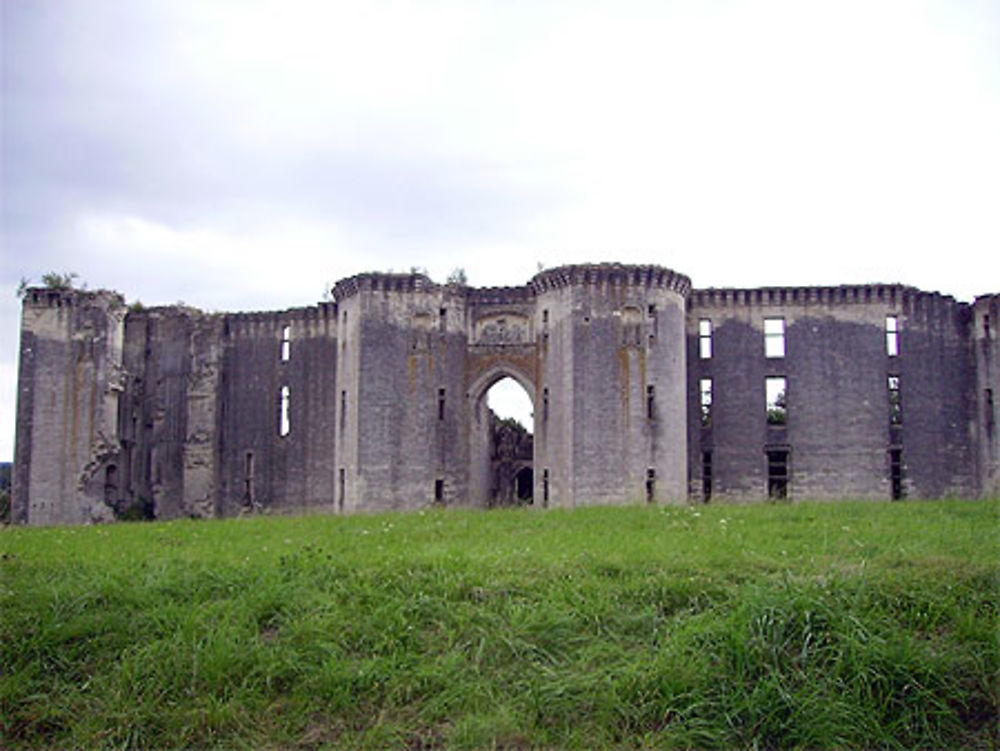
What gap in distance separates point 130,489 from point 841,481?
2499 centimetres

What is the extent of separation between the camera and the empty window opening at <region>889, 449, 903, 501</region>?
107 ft

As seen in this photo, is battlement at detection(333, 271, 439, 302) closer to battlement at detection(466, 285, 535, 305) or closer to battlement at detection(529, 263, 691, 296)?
battlement at detection(466, 285, 535, 305)

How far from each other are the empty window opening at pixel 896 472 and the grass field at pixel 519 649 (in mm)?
20102

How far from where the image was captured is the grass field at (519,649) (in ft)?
30.0

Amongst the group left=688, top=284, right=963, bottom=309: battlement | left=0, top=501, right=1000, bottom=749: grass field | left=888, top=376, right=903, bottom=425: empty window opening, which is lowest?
left=0, top=501, right=1000, bottom=749: grass field

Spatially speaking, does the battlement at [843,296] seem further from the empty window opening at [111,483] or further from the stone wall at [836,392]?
the empty window opening at [111,483]

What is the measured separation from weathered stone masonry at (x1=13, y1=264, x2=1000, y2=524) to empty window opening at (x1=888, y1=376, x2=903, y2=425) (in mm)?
A: 82

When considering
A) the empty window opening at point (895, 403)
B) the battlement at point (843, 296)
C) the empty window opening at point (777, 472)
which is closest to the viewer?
the empty window opening at point (895, 403)

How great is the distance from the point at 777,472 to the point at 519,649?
2508 centimetres

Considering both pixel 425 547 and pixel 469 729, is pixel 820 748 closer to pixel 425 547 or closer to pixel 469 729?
pixel 469 729

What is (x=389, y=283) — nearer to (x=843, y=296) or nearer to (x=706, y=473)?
(x=706, y=473)

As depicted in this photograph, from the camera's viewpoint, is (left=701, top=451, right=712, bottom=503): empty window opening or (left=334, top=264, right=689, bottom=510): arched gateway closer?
(left=334, top=264, right=689, bottom=510): arched gateway

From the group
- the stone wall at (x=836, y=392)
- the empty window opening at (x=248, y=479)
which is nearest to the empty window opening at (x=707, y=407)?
the stone wall at (x=836, y=392)

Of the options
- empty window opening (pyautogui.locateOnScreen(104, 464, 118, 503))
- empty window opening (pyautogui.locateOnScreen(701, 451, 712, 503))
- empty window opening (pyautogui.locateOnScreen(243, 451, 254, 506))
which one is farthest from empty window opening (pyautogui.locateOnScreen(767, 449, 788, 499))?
empty window opening (pyautogui.locateOnScreen(104, 464, 118, 503))
